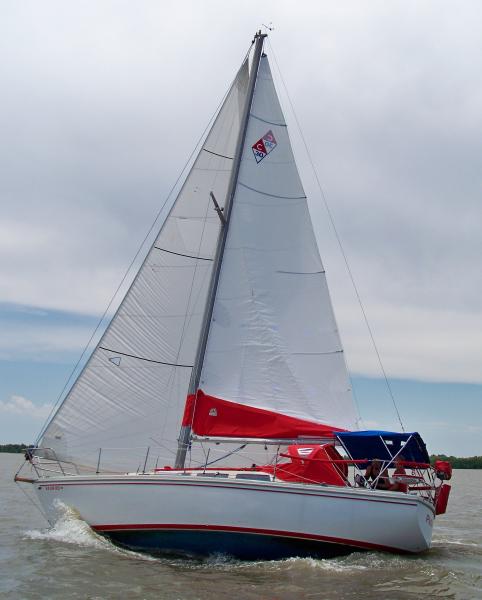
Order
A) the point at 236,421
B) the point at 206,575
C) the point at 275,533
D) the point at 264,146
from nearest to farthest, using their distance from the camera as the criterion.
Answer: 1. the point at 206,575
2. the point at 275,533
3. the point at 236,421
4. the point at 264,146

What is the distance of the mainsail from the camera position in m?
12.7

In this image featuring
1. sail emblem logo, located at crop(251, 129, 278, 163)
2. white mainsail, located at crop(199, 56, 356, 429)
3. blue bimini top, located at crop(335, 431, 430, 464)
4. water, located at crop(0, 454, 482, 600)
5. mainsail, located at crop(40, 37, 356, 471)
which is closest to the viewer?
water, located at crop(0, 454, 482, 600)

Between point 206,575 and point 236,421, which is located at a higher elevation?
point 236,421

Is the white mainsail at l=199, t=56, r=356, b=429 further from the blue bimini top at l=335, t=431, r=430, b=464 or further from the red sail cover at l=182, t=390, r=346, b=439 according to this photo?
the blue bimini top at l=335, t=431, r=430, b=464

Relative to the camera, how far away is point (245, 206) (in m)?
14.0

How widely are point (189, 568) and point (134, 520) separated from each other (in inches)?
48.9

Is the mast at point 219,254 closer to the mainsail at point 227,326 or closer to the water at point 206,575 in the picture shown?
the mainsail at point 227,326

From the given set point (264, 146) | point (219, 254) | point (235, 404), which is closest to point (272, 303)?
point (219, 254)

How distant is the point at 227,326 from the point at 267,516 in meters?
4.05

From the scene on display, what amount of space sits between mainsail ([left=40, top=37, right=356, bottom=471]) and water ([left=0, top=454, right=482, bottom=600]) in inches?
74.4

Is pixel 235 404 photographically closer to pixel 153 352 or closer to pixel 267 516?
pixel 153 352

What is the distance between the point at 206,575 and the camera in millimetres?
10000

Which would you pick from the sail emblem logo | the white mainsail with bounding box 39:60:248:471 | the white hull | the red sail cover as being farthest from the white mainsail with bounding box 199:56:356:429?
the white hull

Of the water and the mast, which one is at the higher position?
the mast
